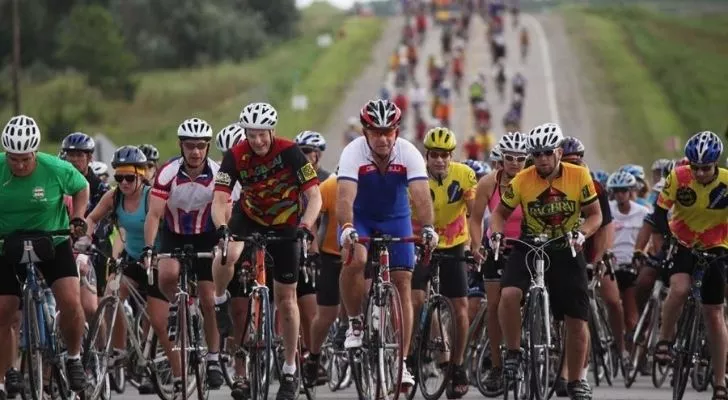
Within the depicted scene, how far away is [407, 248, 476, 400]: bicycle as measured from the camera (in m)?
15.5

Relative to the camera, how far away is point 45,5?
104m

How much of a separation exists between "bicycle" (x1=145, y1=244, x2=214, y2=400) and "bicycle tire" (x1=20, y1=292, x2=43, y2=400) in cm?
100

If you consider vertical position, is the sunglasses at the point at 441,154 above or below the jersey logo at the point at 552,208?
above

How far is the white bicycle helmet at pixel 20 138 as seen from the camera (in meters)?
13.4

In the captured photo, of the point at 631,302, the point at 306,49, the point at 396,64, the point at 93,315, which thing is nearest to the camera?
the point at 93,315

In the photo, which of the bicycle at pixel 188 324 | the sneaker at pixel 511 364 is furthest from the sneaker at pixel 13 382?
the sneaker at pixel 511 364

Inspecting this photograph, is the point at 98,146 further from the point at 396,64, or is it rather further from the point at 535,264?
the point at 396,64

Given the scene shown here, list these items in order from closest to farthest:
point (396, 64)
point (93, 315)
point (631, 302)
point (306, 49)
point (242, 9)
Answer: point (93, 315)
point (631, 302)
point (396, 64)
point (306, 49)
point (242, 9)

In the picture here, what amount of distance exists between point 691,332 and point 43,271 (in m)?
4.92

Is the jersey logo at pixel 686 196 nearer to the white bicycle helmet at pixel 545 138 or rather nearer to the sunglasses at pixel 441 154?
the white bicycle helmet at pixel 545 138

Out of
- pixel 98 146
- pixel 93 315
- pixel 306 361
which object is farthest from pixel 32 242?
pixel 98 146

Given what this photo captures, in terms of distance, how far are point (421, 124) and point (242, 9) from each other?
56.0 m

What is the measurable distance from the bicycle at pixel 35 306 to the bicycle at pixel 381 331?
82.0 inches

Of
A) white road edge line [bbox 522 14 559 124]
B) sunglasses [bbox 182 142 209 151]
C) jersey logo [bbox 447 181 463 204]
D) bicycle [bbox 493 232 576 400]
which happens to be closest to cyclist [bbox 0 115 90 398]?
sunglasses [bbox 182 142 209 151]
